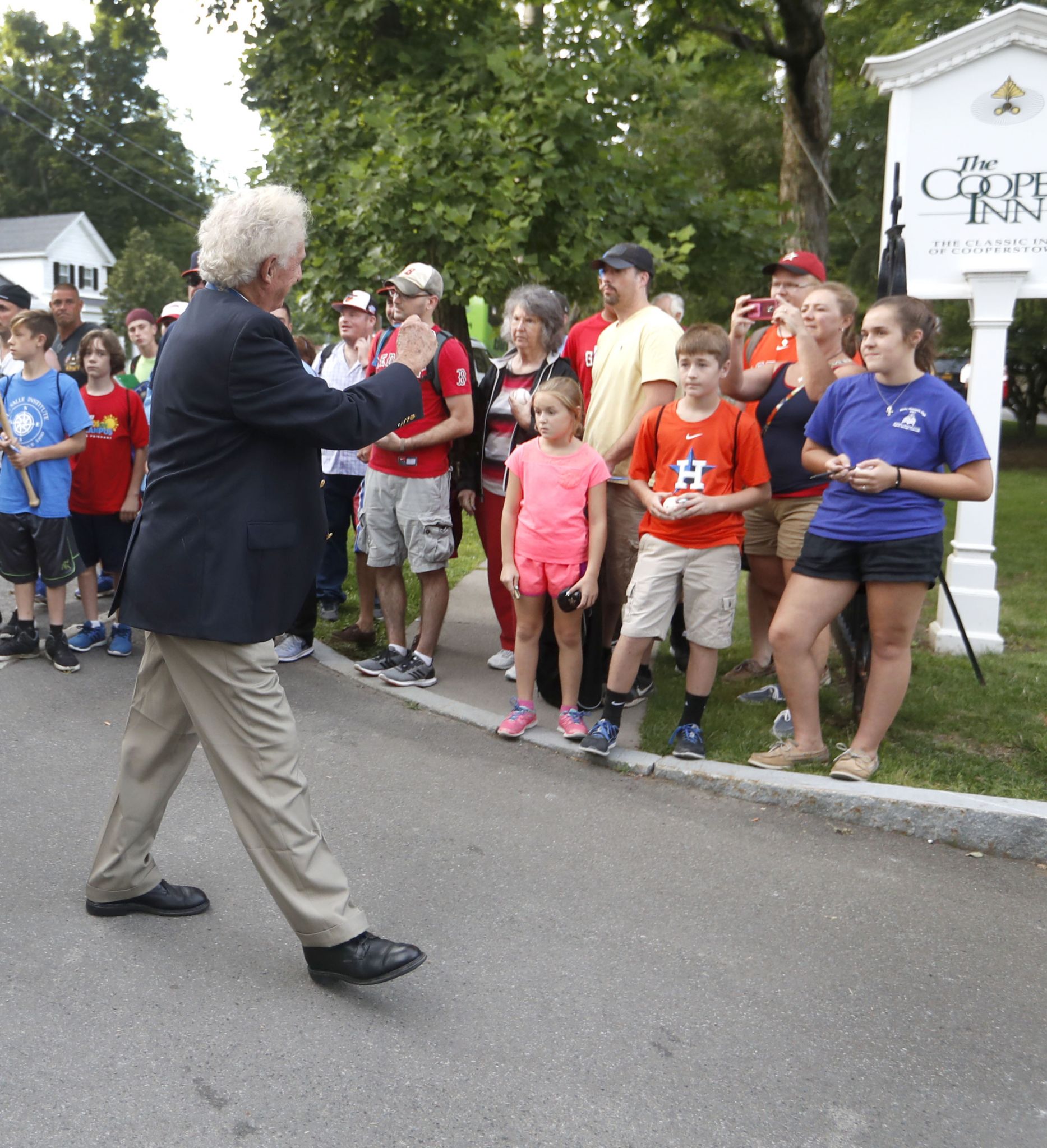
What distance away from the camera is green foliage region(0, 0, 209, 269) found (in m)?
58.0

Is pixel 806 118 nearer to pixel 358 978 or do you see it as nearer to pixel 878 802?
pixel 878 802

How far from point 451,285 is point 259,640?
20.3 feet

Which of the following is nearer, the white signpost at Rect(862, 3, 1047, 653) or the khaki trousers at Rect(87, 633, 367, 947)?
the khaki trousers at Rect(87, 633, 367, 947)

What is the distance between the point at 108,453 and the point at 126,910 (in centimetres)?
374

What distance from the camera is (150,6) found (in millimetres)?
11562

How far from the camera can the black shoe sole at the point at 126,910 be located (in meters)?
3.42

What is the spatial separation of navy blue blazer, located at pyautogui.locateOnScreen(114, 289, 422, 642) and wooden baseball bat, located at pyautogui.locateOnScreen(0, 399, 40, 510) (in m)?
3.35

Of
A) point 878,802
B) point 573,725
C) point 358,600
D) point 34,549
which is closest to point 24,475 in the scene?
point 34,549

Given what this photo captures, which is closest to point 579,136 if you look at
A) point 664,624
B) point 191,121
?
point 664,624

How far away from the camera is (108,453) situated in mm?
6551

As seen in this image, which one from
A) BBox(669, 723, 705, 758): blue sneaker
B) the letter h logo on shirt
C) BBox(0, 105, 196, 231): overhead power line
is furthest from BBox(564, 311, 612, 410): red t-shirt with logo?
BBox(0, 105, 196, 231): overhead power line

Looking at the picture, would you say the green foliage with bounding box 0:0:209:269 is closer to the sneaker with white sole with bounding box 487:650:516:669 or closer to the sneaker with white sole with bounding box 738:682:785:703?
the sneaker with white sole with bounding box 487:650:516:669

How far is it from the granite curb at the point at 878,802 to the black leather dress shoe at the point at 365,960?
1.88 meters

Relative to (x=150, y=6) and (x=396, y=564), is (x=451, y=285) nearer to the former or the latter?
(x=396, y=564)
